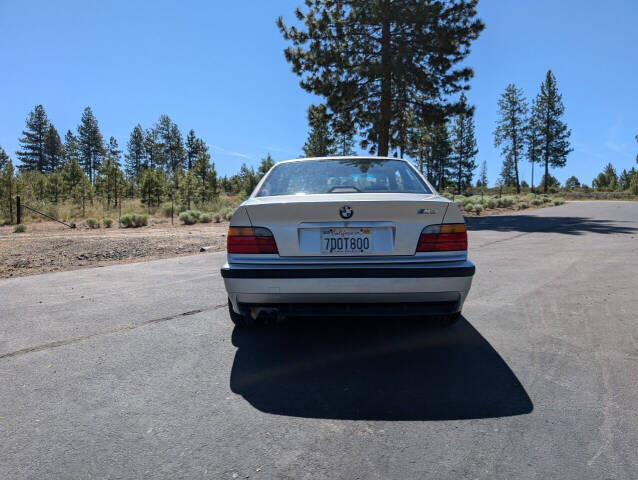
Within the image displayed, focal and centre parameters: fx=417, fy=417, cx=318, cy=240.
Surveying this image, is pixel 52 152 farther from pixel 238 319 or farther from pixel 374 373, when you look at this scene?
pixel 374 373

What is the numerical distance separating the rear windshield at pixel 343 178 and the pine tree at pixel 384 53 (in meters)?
18.4

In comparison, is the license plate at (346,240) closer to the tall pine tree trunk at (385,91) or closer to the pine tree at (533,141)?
the tall pine tree trunk at (385,91)

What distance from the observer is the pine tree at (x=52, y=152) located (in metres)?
84.0

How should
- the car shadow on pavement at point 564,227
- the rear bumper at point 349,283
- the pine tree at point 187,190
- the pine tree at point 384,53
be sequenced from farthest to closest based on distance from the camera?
the pine tree at point 187,190
the pine tree at point 384,53
the car shadow on pavement at point 564,227
the rear bumper at point 349,283

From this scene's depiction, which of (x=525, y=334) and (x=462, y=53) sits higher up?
(x=462, y=53)

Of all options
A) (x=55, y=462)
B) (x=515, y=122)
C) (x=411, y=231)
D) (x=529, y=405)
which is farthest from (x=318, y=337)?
(x=515, y=122)

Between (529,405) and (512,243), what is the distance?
8667mm

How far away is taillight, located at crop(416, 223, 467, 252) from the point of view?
2.90 m

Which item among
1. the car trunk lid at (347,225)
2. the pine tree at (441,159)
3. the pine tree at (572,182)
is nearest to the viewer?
the car trunk lid at (347,225)

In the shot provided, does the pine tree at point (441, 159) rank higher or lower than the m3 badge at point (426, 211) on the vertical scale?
higher

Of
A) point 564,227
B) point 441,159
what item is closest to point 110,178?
point 564,227

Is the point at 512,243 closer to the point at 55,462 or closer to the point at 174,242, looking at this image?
the point at 174,242

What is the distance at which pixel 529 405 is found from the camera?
2320 millimetres

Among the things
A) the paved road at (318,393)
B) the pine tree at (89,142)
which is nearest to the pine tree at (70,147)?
the pine tree at (89,142)
